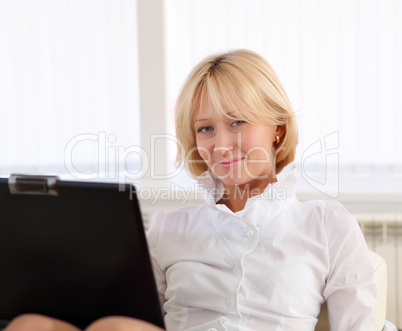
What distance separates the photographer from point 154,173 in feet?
10.3

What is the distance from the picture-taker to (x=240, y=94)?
142 cm

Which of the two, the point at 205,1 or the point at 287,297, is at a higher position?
the point at 205,1

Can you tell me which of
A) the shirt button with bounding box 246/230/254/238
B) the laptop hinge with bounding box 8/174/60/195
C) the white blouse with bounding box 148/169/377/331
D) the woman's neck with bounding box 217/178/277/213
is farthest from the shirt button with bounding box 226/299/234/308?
the laptop hinge with bounding box 8/174/60/195

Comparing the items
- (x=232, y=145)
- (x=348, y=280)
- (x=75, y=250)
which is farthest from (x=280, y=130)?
(x=75, y=250)

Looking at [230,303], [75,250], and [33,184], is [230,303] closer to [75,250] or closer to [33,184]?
[75,250]

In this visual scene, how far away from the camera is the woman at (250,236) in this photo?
1.34 m

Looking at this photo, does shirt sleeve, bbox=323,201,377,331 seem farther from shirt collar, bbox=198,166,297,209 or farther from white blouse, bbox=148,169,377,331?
shirt collar, bbox=198,166,297,209

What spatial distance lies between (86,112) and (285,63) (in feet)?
3.82

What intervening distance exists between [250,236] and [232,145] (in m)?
0.24

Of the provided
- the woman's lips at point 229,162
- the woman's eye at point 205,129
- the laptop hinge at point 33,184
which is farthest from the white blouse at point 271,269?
the laptop hinge at point 33,184

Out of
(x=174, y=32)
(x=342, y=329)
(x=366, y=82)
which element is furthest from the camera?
(x=174, y=32)

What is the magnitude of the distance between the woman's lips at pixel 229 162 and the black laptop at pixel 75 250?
587 millimetres

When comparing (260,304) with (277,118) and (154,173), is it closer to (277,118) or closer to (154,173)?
(277,118)

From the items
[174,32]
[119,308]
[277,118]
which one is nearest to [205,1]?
[174,32]
